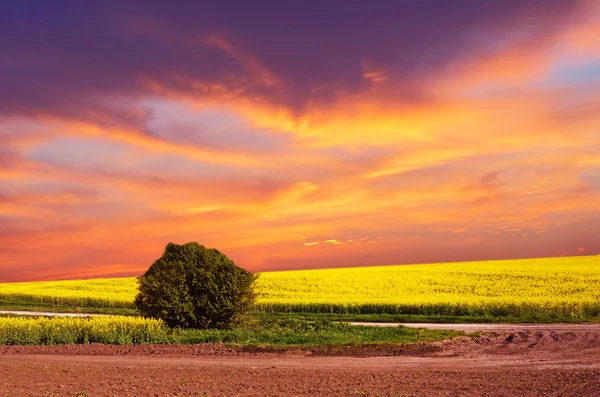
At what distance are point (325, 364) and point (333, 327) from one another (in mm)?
9749

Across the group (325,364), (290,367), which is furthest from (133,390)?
(325,364)

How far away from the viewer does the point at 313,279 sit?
203 feet

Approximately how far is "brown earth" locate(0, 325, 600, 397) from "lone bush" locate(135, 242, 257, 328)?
17.5ft

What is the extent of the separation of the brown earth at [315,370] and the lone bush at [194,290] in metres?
5.32

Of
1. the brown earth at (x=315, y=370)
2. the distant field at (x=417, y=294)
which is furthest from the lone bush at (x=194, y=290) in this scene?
the brown earth at (x=315, y=370)

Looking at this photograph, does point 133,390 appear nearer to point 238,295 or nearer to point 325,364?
point 325,364

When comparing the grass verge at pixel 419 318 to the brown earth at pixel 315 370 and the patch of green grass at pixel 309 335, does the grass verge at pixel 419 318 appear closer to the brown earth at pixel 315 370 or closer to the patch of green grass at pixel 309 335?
the patch of green grass at pixel 309 335

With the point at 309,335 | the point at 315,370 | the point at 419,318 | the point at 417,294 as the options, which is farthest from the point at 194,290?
the point at 417,294

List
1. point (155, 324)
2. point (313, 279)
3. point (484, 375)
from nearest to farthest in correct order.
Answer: point (484, 375) → point (155, 324) → point (313, 279)

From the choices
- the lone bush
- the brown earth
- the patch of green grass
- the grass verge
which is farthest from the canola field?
the grass verge

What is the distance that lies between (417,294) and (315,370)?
1203 inches

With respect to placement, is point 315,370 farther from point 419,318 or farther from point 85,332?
point 419,318

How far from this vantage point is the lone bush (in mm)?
30422

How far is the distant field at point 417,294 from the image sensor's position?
3934cm
